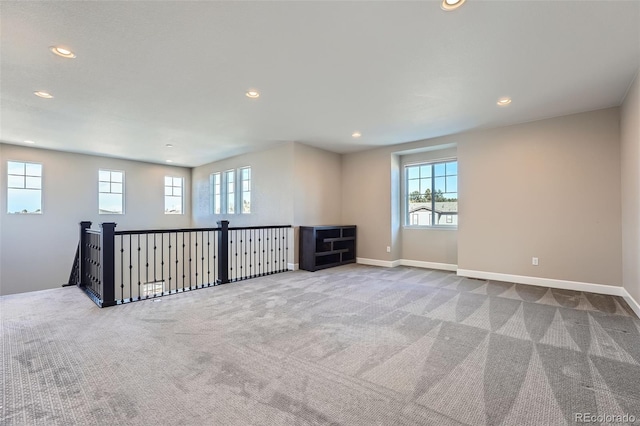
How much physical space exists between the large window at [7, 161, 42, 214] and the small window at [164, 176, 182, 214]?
9.40 ft

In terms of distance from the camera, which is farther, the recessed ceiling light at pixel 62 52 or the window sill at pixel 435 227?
the window sill at pixel 435 227

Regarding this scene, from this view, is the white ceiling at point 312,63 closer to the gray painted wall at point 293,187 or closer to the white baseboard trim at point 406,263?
the gray painted wall at point 293,187

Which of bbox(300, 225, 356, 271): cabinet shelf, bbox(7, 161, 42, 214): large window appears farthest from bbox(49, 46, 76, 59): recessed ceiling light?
bbox(7, 161, 42, 214): large window

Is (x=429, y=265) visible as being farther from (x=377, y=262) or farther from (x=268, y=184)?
(x=268, y=184)

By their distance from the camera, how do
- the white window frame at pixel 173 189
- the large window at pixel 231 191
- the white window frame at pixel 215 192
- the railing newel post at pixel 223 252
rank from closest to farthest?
the railing newel post at pixel 223 252
the large window at pixel 231 191
the white window frame at pixel 215 192
the white window frame at pixel 173 189

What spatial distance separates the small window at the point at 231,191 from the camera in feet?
26.0

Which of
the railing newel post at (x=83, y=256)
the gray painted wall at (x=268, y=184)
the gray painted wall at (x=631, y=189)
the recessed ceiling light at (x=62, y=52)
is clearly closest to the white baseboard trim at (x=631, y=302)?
the gray painted wall at (x=631, y=189)

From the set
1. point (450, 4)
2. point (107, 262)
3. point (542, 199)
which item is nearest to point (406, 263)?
point (542, 199)

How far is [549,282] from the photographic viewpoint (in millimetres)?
4551

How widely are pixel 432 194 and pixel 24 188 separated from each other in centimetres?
931

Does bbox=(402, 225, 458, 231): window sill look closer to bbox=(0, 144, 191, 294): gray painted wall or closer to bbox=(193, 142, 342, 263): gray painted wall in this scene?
bbox=(193, 142, 342, 263): gray painted wall

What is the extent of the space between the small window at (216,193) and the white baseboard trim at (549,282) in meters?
6.61

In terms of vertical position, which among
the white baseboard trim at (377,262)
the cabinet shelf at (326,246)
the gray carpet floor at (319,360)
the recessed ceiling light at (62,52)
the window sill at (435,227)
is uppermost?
the recessed ceiling light at (62,52)

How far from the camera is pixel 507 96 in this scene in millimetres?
3723
